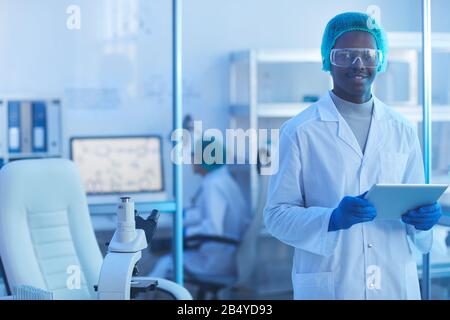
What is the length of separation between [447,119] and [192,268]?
1.86m

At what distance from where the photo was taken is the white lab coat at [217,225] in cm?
367

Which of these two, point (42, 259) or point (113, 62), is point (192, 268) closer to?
point (42, 259)

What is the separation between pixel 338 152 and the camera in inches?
67.1

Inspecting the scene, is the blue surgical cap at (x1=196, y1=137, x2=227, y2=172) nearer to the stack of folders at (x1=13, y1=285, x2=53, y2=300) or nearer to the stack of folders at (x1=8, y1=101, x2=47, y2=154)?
the stack of folders at (x1=8, y1=101, x2=47, y2=154)

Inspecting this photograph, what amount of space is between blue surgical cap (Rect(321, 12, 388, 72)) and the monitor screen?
2.38 metres

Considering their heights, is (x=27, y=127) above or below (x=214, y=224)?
above

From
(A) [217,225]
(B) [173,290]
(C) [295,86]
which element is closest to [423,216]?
(B) [173,290]

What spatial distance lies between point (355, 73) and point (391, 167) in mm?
254

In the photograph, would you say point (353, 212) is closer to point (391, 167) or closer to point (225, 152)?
point (391, 167)

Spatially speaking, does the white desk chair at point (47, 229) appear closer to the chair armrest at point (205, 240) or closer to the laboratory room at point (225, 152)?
the laboratory room at point (225, 152)

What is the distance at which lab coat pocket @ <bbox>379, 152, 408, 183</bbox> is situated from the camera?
1.71m

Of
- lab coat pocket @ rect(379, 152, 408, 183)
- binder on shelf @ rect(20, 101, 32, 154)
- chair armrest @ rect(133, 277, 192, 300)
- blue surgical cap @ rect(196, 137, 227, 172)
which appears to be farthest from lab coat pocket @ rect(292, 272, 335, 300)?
binder on shelf @ rect(20, 101, 32, 154)

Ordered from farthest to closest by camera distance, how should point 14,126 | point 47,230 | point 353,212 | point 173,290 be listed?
point 14,126, point 47,230, point 173,290, point 353,212

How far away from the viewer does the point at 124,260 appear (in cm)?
117
